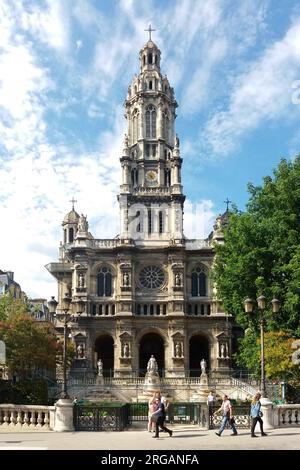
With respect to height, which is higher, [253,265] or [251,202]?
[251,202]

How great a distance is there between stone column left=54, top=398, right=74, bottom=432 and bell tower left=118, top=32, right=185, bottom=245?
1707 inches

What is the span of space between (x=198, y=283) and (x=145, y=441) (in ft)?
155

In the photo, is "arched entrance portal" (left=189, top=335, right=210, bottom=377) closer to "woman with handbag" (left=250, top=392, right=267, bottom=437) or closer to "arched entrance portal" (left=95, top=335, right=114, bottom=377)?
"arched entrance portal" (left=95, top=335, right=114, bottom=377)

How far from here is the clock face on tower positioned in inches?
2857

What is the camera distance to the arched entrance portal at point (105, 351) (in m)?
68.4

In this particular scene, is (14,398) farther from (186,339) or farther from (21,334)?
(186,339)

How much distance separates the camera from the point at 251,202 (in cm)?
4144

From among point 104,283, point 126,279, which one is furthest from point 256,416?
point 104,283

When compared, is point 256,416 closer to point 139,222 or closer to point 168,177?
point 139,222

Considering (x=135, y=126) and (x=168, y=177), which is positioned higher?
(x=135, y=126)

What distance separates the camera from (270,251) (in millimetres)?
37250

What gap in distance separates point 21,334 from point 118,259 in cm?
2402
